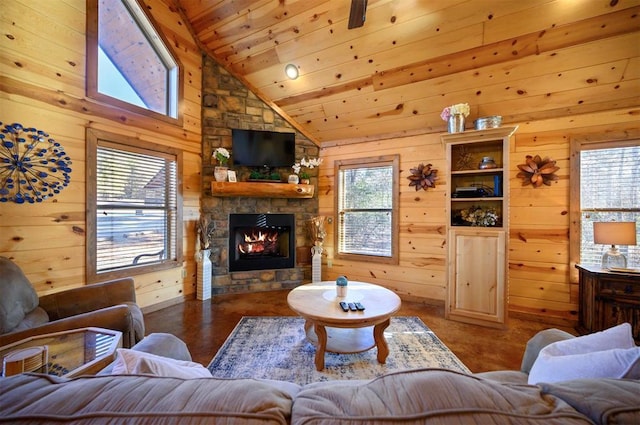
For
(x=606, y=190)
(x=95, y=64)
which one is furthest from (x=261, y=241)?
(x=606, y=190)

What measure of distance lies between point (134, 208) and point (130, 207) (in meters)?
0.05

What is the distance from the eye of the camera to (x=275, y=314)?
125 inches

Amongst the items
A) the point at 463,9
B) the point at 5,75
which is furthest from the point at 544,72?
the point at 5,75

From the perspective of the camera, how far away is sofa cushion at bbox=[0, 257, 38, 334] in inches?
62.1

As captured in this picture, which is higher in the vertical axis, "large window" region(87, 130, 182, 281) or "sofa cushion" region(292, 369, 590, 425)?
"large window" region(87, 130, 182, 281)

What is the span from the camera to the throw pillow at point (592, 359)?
2.62 feet

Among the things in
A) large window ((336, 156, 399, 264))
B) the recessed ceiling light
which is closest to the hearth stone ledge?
large window ((336, 156, 399, 264))

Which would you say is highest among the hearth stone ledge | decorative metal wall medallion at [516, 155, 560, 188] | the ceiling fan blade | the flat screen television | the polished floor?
the ceiling fan blade

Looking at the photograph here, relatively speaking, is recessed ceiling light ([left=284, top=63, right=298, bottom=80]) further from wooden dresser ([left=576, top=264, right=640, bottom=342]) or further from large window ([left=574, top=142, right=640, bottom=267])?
wooden dresser ([left=576, top=264, right=640, bottom=342])

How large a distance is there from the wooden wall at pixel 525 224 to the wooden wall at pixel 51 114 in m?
3.57

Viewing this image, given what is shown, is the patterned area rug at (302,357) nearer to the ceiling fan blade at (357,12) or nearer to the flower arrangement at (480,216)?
the flower arrangement at (480,216)

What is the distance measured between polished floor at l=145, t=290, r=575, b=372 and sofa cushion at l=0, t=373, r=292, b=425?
1783 millimetres

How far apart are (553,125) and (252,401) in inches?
156

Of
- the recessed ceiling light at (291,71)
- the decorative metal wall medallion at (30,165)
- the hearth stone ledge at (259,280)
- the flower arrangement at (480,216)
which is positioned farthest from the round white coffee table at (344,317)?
the recessed ceiling light at (291,71)
